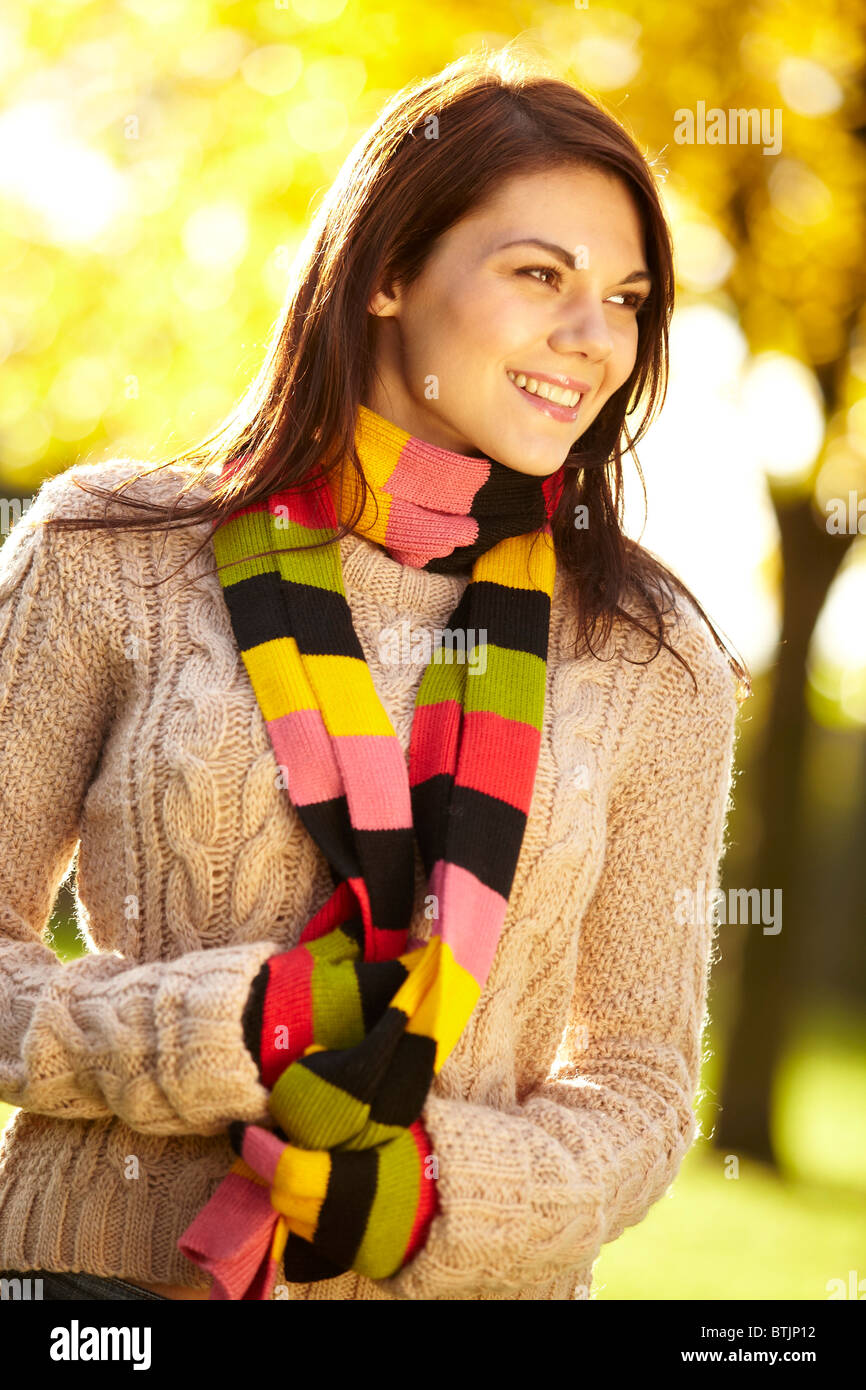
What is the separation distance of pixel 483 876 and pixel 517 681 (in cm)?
36

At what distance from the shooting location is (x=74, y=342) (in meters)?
6.58

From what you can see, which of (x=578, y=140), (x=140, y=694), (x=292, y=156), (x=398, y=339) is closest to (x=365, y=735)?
(x=140, y=694)

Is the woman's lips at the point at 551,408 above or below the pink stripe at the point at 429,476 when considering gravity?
above

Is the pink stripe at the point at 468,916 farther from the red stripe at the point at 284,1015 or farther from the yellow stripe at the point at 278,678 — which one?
the yellow stripe at the point at 278,678

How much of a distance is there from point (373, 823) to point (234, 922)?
0.84 feet

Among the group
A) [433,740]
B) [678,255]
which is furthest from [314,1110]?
[678,255]

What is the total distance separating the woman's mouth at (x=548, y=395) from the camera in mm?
2311

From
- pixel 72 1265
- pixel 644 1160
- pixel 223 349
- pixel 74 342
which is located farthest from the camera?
pixel 74 342

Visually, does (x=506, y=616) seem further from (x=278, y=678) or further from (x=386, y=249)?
(x=386, y=249)

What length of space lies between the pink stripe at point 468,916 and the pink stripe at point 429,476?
0.68 metres

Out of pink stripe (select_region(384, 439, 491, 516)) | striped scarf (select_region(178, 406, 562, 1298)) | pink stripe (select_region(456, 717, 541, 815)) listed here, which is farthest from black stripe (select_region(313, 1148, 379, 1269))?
pink stripe (select_region(384, 439, 491, 516))

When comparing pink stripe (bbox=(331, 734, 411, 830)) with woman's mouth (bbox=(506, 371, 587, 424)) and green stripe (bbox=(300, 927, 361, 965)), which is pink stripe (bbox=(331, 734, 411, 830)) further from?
woman's mouth (bbox=(506, 371, 587, 424))

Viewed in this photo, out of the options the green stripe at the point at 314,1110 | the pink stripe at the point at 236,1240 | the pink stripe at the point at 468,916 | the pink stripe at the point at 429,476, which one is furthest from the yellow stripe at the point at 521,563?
the pink stripe at the point at 236,1240

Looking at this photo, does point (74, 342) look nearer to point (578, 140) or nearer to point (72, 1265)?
point (578, 140)
